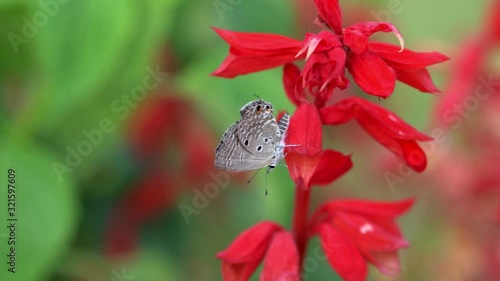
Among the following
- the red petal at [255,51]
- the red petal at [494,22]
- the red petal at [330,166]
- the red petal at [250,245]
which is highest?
the red petal at [255,51]

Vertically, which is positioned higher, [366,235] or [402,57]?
[402,57]

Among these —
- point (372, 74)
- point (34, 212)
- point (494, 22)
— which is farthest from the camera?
point (494, 22)

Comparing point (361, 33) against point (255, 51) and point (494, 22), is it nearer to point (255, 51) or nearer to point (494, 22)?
point (255, 51)

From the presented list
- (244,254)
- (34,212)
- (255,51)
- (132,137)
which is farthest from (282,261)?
(132,137)

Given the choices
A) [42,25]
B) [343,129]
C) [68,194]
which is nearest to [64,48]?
[42,25]

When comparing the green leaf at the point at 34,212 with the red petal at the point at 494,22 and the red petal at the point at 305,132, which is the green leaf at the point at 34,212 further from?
the red petal at the point at 494,22

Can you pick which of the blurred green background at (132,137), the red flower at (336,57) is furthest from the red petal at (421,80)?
the blurred green background at (132,137)

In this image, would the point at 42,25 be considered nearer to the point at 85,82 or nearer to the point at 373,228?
the point at 85,82

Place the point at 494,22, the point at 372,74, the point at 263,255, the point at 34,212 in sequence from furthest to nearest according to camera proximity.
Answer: the point at 494,22, the point at 34,212, the point at 263,255, the point at 372,74
